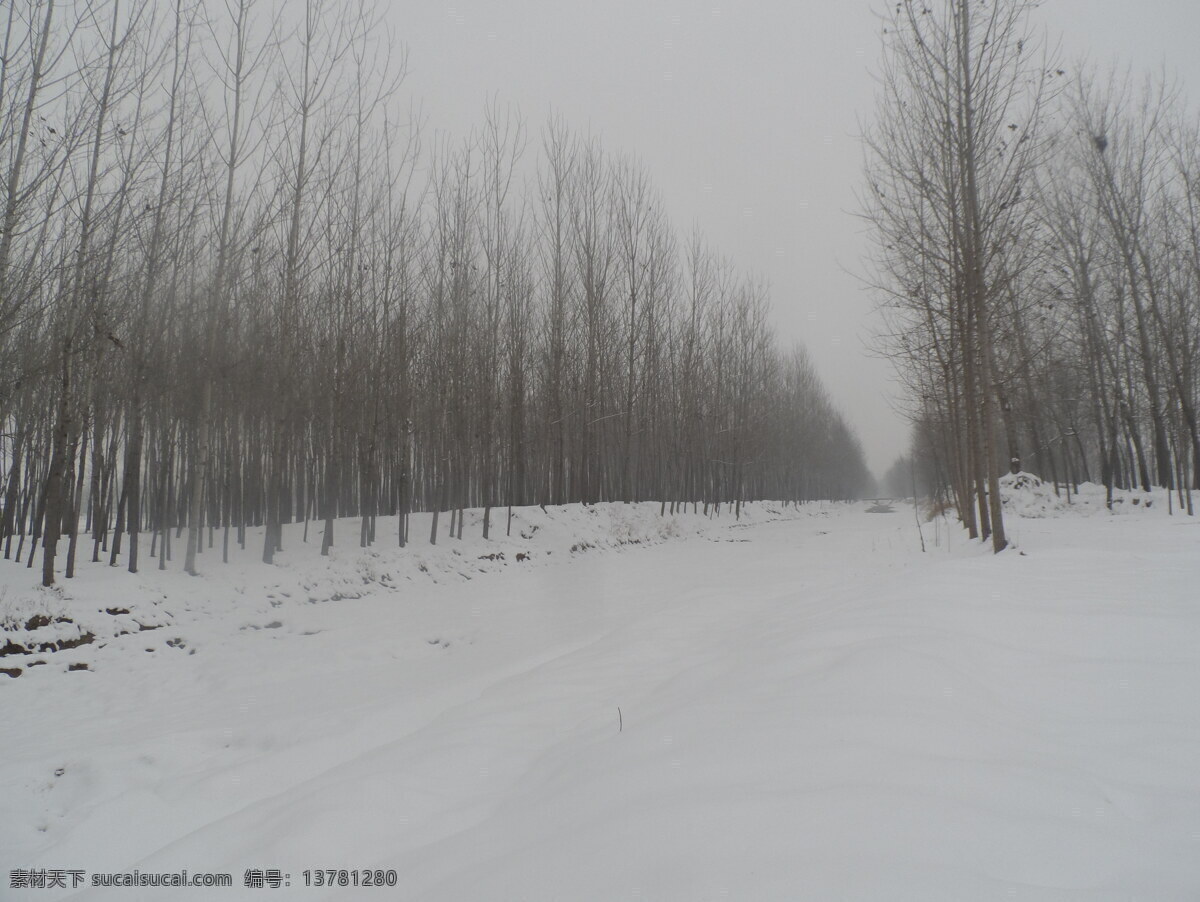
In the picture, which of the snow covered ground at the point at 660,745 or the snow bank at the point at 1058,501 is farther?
the snow bank at the point at 1058,501

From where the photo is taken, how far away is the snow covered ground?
4.88 feet

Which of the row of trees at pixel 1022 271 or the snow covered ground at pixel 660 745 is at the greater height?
the row of trees at pixel 1022 271

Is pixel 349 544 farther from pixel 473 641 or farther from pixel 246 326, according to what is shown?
pixel 473 641

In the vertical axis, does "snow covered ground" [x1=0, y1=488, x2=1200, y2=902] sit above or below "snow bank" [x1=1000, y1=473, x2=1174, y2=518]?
below

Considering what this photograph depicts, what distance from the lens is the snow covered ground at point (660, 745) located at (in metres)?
1.49

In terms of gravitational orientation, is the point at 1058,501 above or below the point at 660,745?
above

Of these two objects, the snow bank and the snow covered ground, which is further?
the snow bank

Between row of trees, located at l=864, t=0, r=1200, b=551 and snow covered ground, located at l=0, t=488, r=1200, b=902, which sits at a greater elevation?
row of trees, located at l=864, t=0, r=1200, b=551

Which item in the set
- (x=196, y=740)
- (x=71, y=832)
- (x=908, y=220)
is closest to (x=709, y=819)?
(x=71, y=832)

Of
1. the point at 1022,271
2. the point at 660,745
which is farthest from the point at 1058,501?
the point at 660,745

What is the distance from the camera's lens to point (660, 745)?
229cm

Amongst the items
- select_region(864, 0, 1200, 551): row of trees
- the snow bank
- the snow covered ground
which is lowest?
the snow covered ground

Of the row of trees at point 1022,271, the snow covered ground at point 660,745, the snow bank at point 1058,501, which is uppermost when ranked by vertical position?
the row of trees at point 1022,271

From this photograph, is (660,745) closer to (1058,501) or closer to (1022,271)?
(1022,271)
